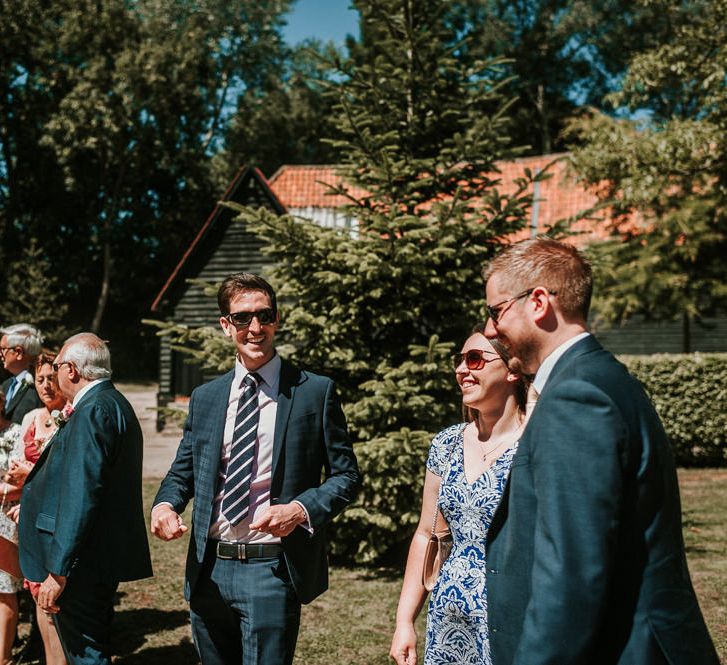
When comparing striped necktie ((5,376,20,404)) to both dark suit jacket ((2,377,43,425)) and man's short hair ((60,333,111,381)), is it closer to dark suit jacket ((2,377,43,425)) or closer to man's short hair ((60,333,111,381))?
dark suit jacket ((2,377,43,425))

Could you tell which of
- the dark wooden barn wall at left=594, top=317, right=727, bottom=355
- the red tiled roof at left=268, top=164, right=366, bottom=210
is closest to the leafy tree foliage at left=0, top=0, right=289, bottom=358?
the red tiled roof at left=268, top=164, right=366, bottom=210

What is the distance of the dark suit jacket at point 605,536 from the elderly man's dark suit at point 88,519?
2.56 metres

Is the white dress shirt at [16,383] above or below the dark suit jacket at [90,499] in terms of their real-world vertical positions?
above

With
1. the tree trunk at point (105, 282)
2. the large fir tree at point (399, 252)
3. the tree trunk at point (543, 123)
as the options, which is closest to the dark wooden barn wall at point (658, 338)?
the tree trunk at point (543, 123)

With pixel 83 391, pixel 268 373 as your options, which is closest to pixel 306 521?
pixel 268 373

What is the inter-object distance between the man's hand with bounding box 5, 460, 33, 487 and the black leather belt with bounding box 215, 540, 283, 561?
2.26 meters

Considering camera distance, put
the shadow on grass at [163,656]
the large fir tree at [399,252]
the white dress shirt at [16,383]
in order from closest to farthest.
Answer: the shadow on grass at [163,656], the white dress shirt at [16,383], the large fir tree at [399,252]

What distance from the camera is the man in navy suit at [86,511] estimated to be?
3.68 metres

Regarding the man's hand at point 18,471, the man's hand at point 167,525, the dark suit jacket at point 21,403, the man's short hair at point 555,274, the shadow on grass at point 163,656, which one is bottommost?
the shadow on grass at point 163,656

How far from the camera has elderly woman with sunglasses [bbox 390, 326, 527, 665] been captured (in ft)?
9.39

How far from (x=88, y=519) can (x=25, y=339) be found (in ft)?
10.5

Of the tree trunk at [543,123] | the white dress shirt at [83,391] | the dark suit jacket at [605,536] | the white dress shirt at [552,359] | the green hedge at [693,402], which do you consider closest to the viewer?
the dark suit jacket at [605,536]

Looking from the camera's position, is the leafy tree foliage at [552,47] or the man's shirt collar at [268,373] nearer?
the man's shirt collar at [268,373]

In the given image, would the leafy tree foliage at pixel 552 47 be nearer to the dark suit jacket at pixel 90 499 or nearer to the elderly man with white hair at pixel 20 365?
the elderly man with white hair at pixel 20 365
